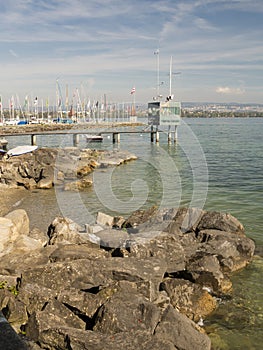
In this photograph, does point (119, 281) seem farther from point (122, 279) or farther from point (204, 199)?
point (204, 199)

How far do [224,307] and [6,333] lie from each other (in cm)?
711

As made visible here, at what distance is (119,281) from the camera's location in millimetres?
9547

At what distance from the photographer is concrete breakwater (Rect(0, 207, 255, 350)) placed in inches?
306

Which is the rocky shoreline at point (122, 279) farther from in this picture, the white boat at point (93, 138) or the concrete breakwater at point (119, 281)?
the white boat at point (93, 138)

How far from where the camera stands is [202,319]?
404 inches

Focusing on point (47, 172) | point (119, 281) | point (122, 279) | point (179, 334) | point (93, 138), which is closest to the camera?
point (179, 334)

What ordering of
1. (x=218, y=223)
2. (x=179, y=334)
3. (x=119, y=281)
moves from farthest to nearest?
(x=218, y=223)
(x=119, y=281)
(x=179, y=334)

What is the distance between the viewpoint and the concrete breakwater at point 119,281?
7.77 meters

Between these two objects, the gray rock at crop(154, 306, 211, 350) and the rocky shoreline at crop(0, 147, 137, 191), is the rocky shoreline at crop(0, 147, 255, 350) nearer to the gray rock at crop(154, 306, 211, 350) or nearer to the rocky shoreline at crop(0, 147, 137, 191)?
the gray rock at crop(154, 306, 211, 350)

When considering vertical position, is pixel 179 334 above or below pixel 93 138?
below

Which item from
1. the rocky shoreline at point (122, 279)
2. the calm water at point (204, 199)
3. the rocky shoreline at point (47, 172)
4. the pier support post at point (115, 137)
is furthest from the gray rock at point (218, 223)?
the pier support post at point (115, 137)

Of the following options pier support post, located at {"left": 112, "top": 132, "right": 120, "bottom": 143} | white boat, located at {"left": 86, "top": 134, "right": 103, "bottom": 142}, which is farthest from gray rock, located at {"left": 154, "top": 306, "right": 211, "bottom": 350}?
pier support post, located at {"left": 112, "top": 132, "right": 120, "bottom": 143}

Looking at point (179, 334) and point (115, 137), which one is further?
point (115, 137)

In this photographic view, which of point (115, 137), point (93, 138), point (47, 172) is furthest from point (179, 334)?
point (115, 137)
